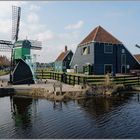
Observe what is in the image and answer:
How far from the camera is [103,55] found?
43.5 m

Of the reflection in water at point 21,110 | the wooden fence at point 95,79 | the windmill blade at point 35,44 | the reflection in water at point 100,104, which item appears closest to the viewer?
the reflection in water at point 21,110

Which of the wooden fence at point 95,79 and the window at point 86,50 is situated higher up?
the window at point 86,50

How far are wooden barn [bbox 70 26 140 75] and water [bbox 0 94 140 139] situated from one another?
15.7 meters

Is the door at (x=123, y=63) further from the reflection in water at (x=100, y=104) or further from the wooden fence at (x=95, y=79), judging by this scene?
the reflection in water at (x=100, y=104)

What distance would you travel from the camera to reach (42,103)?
86.7 feet

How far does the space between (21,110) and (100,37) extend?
23.0m

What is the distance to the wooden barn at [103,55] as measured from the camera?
43.2 meters

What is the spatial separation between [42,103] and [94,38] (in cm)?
1893

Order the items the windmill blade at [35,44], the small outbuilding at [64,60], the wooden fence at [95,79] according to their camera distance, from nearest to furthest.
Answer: the wooden fence at [95,79] → the windmill blade at [35,44] → the small outbuilding at [64,60]

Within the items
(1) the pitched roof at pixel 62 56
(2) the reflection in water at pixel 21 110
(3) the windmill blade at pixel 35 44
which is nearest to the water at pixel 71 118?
(2) the reflection in water at pixel 21 110

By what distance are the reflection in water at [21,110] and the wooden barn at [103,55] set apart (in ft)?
53.4

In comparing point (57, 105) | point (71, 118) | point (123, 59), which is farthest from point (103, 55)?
point (71, 118)

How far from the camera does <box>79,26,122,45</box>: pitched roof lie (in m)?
43.3

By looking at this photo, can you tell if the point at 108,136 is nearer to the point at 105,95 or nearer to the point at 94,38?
the point at 105,95
